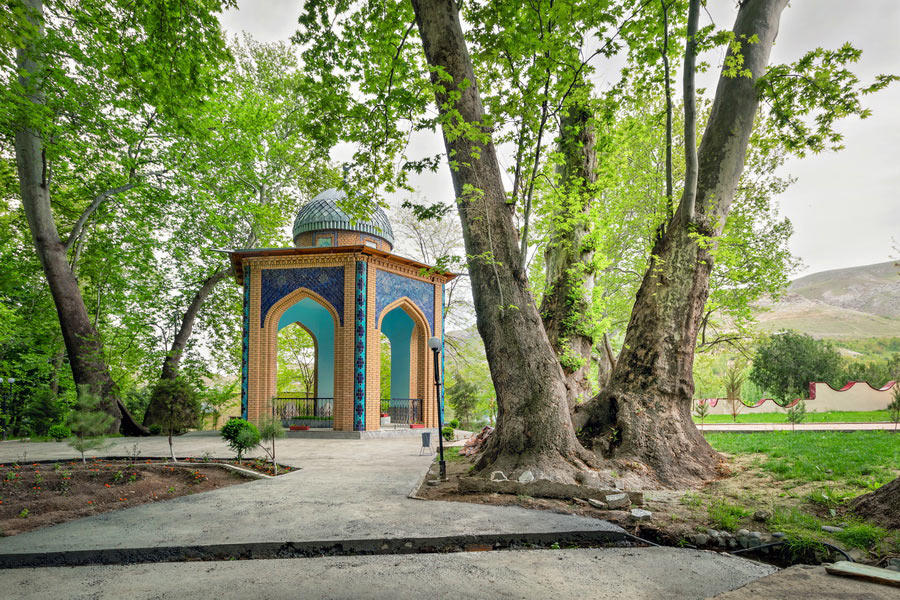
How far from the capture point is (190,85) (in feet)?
27.7

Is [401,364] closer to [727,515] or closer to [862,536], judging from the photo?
[727,515]

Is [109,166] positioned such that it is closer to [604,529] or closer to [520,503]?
[520,503]

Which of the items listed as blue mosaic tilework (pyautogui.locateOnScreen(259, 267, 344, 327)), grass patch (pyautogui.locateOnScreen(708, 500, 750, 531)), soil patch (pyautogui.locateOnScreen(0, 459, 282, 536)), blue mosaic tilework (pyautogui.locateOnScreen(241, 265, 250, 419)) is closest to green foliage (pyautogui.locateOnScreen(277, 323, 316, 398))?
blue mosaic tilework (pyautogui.locateOnScreen(241, 265, 250, 419))

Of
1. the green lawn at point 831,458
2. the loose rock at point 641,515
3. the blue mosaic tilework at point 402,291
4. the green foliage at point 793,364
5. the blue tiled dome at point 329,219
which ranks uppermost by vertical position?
the blue tiled dome at point 329,219

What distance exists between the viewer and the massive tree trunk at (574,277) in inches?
339

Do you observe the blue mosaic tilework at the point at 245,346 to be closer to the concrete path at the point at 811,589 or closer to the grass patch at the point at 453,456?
the grass patch at the point at 453,456

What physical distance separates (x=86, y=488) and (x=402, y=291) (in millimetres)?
10886

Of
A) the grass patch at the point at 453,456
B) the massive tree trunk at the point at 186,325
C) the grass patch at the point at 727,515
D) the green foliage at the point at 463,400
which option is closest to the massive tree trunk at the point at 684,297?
the grass patch at the point at 727,515

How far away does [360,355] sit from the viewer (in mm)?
14453

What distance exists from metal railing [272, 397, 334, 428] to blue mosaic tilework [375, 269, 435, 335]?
11.9 ft

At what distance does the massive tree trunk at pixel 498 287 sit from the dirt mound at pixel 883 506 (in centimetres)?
260

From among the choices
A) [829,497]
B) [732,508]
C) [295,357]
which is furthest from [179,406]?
[829,497]

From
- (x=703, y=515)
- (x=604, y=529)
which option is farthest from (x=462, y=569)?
(x=703, y=515)

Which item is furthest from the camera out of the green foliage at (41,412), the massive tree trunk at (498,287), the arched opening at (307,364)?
the green foliage at (41,412)
